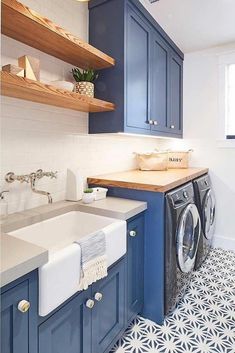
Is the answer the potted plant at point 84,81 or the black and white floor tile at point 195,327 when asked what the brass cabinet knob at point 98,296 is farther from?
the potted plant at point 84,81

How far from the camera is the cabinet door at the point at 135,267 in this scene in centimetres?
153

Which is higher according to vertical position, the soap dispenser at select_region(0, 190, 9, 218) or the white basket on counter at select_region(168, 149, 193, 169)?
the white basket on counter at select_region(168, 149, 193, 169)

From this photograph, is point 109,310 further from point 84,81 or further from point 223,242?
point 223,242

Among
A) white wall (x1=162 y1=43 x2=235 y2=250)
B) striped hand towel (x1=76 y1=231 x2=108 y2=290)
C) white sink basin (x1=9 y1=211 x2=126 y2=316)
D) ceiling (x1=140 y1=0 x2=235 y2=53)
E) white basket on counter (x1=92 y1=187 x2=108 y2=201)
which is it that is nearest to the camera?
white sink basin (x1=9 y1=211 x2=126 y2=316)

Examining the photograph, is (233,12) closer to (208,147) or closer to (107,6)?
(107,6)

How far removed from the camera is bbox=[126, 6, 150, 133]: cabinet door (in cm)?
185

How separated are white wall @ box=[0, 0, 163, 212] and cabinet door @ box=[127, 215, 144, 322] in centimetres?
61

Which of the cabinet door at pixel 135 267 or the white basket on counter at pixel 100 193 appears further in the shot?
the white basket on counter at pixel 100 193

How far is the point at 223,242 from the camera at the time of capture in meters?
2.97

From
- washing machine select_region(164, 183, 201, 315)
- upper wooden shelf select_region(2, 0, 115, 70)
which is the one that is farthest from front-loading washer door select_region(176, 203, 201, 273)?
upper wooden shelf select_region(2, 0, 115, 70)

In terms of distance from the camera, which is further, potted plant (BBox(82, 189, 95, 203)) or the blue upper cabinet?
the blue upper cabinet

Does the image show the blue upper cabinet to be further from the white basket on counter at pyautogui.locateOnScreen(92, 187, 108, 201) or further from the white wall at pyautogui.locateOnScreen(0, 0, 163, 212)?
the white basket on counter at pyautogui.locateOnScreen(92, 187, 108, 201)

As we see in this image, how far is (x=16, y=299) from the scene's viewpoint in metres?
0.81

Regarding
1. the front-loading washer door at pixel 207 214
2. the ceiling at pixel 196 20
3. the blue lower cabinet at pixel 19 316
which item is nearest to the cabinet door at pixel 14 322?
the blue lower cabinet at pixel 19 316
